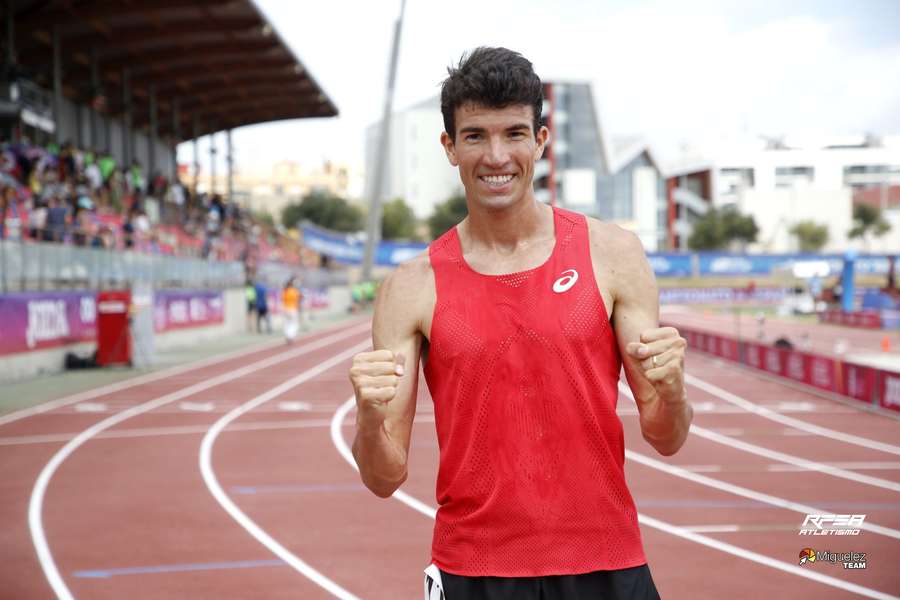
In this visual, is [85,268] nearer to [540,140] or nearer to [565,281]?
[540,140]

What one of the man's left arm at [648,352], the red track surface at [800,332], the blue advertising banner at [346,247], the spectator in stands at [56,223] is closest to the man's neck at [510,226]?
the man's left arm at [648,352]

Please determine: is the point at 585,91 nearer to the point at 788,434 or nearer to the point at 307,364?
the point at 307,364

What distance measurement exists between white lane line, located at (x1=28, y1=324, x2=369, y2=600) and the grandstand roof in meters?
9.55

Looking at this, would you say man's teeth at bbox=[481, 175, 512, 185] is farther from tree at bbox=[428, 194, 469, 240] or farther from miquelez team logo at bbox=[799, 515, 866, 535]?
tree at bbox=[428, 194, 469, 240]

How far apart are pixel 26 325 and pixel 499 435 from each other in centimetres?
1643

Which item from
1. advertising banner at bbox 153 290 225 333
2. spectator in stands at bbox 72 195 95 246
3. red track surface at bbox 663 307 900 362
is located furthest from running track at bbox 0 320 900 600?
red track surface at bbox 663 307 900 362

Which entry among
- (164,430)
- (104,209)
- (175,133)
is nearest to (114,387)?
(164,430)

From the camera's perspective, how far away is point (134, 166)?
33406 millimetres

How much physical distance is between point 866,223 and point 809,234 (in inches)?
252

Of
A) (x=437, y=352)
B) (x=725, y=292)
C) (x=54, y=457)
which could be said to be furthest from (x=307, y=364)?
(x=725, y=292)

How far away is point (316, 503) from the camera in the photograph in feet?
27.1

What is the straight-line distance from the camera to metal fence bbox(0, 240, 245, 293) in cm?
1697

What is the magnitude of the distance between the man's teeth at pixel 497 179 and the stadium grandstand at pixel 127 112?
15.8 m

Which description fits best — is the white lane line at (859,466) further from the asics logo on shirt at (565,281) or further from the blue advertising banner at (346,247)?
the blue advertising banner at (346,247)
